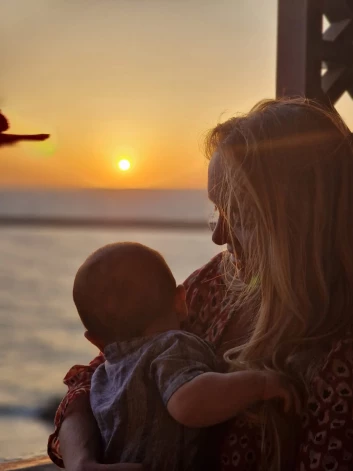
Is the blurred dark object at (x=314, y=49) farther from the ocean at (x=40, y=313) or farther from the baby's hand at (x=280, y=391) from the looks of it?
the baby's hand at (x=280, y=391)

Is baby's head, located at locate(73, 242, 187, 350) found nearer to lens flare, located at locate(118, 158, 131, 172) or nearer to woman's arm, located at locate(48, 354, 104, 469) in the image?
woman's arm, located at locate(48, 354, 104, 469)

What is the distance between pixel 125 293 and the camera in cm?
101

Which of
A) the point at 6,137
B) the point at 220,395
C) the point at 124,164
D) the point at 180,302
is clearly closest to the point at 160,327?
the point at 180,302

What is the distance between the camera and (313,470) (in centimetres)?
88

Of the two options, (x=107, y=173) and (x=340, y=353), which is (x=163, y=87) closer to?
(x=107, y=173)

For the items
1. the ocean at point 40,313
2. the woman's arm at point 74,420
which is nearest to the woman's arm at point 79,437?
the woman's arm at point 74,420

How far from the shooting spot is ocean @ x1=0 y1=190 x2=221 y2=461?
3143 mm

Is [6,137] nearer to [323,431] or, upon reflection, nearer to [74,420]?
[74,420]

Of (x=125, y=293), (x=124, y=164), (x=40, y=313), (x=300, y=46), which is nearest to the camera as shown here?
(x=125, y=293)

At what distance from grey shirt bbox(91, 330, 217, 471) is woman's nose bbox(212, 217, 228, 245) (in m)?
0.14

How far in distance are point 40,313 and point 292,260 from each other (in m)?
4.35

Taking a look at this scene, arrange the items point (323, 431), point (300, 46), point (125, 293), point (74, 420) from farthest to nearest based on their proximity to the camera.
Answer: point (300, 46) → point (74, 420) → point (125, 293) → point (323, 431)

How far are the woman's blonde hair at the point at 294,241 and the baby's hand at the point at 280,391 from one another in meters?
0.01

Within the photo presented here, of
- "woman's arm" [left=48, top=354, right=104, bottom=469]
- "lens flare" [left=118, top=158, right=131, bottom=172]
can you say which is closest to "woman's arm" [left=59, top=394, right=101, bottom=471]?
"woman's arm" [left=48, top=354, right=104, bottom=469]
